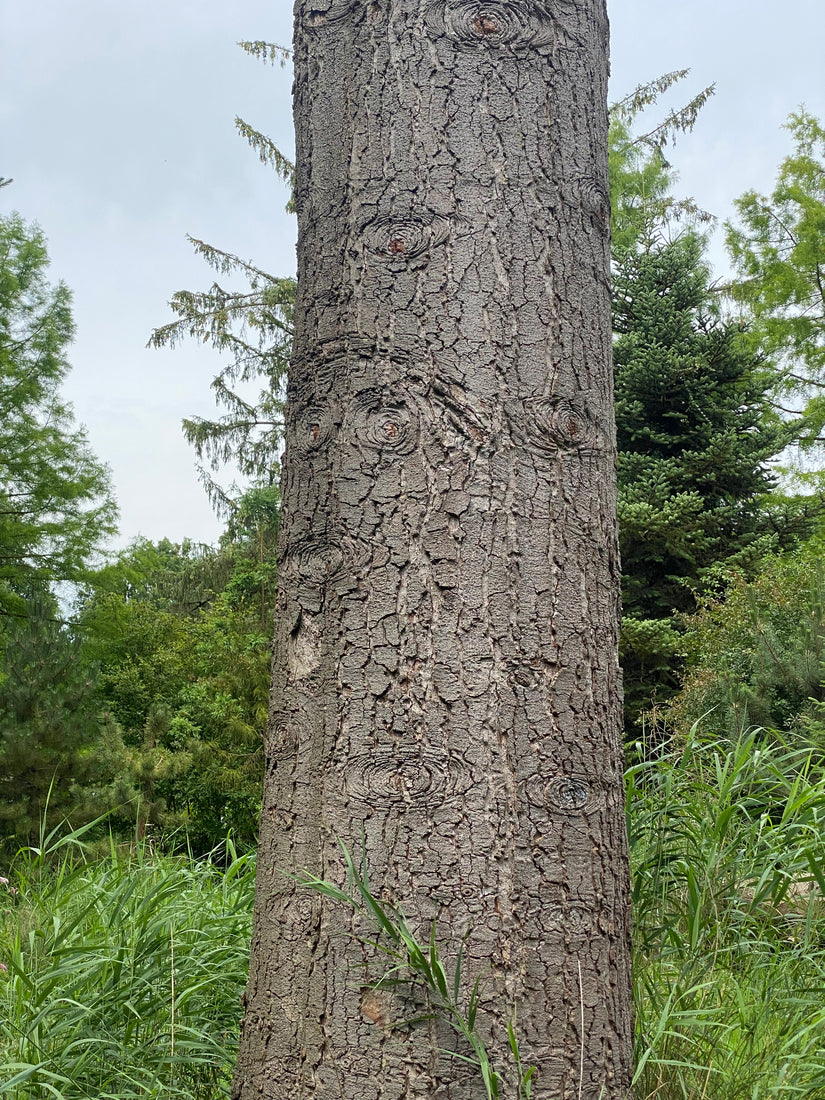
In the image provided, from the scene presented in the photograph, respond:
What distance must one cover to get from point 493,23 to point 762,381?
14708 mm

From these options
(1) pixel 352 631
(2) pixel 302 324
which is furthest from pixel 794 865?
(2) pixel 302 324

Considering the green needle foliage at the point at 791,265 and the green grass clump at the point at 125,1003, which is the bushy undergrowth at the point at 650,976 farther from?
the green needle foliage at the point at 791,265

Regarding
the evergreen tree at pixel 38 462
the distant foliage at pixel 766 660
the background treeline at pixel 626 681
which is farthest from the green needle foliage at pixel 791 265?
the evergreen tree at pixel 38 462

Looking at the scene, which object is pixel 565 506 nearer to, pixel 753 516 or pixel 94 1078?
pixel 94 1078

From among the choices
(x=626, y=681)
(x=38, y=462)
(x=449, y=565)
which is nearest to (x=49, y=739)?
(x=38, y=462)

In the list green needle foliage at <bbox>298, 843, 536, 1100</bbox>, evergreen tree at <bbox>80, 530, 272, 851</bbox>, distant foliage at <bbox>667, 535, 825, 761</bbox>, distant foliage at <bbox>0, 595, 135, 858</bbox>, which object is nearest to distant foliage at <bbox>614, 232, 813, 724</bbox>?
distant foliage at <bbox>667, 535, 825, 761</bbox>

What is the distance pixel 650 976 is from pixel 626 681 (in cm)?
1165

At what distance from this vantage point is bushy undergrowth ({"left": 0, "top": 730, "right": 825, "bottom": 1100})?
5.40 ft

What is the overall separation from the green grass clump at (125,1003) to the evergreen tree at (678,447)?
11600mm

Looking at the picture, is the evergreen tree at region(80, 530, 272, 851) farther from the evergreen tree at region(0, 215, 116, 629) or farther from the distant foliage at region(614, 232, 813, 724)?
the distant foliage at region(614, 232, 813, 724)

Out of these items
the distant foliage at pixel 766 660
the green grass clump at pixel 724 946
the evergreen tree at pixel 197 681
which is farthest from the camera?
the evergreen tree at pixel 197 681

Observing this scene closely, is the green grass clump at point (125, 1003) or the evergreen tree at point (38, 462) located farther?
the evergreen tree at point (38, 462)

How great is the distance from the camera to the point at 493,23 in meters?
1.69

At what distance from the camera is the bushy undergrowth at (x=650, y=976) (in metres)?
1.65
